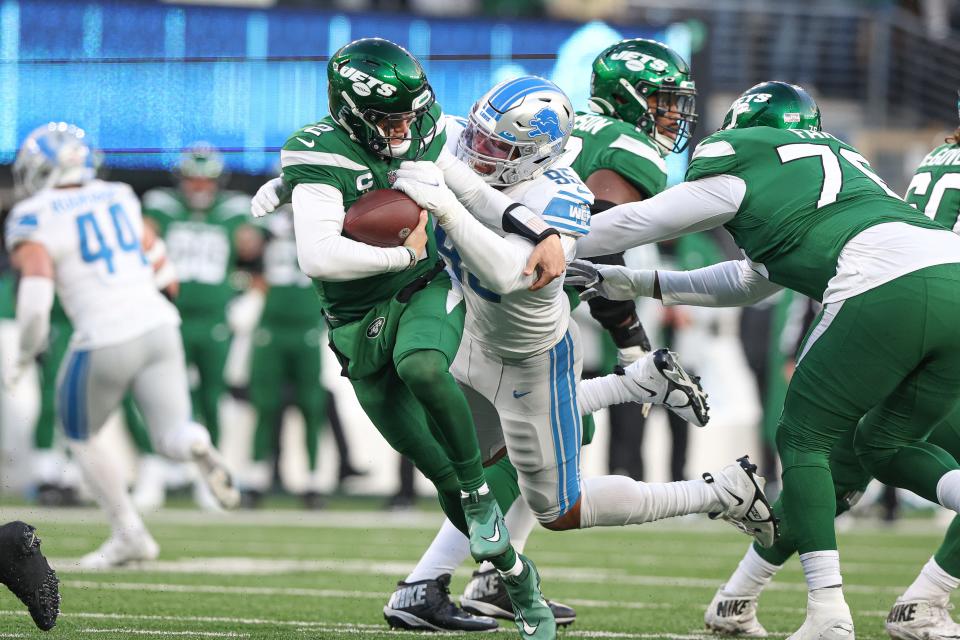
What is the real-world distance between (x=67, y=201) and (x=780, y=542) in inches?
148

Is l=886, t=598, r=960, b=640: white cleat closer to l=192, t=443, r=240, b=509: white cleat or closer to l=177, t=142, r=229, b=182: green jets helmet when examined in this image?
l=192, t=443, r=240, b=509: white cleat

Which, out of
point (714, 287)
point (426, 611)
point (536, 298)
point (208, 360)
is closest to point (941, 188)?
point (714, 287)

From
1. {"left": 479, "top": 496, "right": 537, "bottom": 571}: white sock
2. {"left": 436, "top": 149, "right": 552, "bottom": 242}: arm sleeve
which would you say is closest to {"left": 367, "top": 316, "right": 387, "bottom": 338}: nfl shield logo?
{"left": 436, "top": 149, "right": 552, "bottom": 242}: arm sleeve

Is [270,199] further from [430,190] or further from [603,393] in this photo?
[603,393]

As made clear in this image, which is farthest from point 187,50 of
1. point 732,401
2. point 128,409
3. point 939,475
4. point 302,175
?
point 939,475

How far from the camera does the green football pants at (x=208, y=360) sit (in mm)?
9258

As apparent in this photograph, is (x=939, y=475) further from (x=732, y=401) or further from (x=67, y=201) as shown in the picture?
(x=732, y=401)

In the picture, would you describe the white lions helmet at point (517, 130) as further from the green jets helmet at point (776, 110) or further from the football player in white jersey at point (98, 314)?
the football player in white jersey at point (98, 314)

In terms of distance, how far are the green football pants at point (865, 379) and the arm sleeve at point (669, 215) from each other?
39 centimetres

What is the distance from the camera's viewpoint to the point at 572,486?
4.26 m

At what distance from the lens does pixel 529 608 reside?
4047mm

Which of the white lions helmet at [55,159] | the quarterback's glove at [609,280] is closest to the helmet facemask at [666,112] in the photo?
the quarterback's glove at [609,280]

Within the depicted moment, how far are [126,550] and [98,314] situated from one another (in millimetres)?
1129

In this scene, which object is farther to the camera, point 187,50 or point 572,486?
point 187,50
